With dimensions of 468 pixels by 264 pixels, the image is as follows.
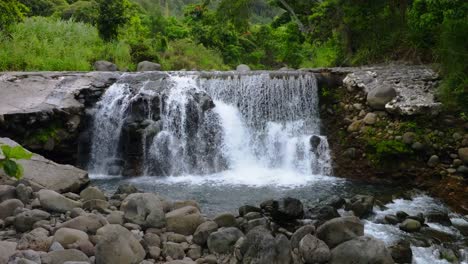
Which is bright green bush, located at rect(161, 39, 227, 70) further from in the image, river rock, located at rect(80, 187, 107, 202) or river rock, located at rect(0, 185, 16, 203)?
river rock, located at rect(0, 185, 16, 203)

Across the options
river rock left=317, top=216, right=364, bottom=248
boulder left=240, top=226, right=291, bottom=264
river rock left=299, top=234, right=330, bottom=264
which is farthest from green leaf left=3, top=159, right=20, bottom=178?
river rock left=317, top=216, right=364, bottom=248

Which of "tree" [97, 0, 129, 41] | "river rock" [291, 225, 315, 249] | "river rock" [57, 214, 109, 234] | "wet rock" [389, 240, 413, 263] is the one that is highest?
"tree" [97, 0, 129, 41]

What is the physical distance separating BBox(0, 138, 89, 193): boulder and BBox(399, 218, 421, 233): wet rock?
474cm

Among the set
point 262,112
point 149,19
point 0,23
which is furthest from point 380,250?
point 149,19

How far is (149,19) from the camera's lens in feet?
70.0

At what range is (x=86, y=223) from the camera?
4746mm

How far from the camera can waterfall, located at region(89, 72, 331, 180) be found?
9898mm

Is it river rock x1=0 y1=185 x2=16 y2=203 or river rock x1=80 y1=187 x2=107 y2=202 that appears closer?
river rock x1=0 y1=185 x2=16 y2=203

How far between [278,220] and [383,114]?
4301 millimetres

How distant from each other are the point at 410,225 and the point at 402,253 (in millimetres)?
1020

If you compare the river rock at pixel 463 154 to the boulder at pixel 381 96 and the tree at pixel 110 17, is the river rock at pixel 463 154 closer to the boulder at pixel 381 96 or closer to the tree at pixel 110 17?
the boulder at pixel 381 96

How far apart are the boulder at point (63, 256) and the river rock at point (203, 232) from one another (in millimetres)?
1303

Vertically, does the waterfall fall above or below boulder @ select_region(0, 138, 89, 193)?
above

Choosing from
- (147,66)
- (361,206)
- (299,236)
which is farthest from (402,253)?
(147,66)
